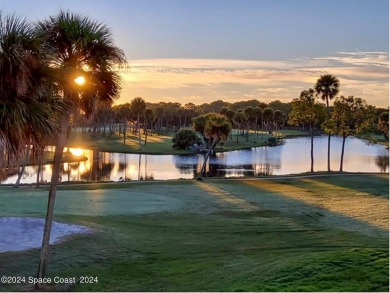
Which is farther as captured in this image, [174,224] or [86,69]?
[174,224]

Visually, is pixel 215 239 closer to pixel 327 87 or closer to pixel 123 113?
pixel 327 87

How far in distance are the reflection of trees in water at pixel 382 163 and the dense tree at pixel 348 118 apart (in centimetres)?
1380

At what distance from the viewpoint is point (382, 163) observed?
8275 cm

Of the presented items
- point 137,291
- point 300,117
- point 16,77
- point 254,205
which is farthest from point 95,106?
point 300,117

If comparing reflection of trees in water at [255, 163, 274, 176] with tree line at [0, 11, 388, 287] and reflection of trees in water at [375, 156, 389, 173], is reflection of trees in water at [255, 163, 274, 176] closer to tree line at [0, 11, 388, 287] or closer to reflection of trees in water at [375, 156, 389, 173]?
reflection of trees in water at [375, 156, 389, 173]

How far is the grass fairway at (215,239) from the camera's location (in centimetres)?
1495

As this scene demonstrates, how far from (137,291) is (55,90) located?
19.6 ft

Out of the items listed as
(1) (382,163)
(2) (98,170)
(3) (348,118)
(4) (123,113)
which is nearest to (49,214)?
(3) (348,118)

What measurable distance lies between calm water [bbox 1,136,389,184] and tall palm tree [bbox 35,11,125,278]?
41.4m

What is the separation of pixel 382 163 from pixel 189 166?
101ft

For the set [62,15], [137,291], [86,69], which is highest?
[62,15]

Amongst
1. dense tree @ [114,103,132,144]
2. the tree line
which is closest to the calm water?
dense tree @ [114,103,132,144]

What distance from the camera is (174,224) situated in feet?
82.5

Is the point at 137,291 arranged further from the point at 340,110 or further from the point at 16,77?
the point at 340,110
